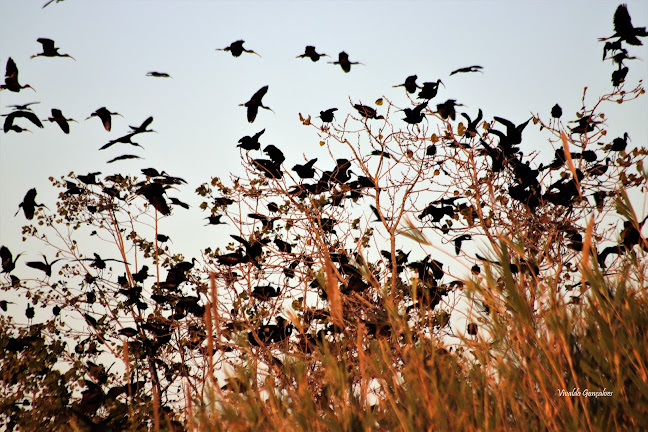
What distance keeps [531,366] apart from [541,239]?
3.20m

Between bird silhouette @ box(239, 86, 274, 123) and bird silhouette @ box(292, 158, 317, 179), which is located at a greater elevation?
bird silhouette @ box(239, 86, 274, 123)

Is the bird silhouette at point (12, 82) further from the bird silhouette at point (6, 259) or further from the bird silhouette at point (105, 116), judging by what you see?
the bird silhouette at point (6, 259)

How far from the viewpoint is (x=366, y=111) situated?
15.7 ft

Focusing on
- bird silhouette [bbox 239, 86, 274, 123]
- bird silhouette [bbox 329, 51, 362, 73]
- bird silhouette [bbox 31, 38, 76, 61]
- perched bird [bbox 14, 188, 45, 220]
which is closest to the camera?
bird silhouette [bbox 31, 38, 76, 61]

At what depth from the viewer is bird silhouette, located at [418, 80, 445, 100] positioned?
4566 mm

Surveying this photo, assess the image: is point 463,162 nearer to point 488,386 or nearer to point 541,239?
point 541,239

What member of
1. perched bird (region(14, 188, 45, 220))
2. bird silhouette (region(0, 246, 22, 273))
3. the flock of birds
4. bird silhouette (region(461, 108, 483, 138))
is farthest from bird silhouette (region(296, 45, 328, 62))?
bird silhouette (region(0, 246, 22, 273))

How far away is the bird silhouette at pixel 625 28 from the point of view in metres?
4.18

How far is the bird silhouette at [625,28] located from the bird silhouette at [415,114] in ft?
4.78

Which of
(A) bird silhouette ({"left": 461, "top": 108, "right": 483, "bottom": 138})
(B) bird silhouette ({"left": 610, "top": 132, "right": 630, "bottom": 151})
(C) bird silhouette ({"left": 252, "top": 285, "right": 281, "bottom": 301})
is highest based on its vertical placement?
(A) bird silhouette ({"left": 461, "top": 108, "right": 483, "bottom": 138})

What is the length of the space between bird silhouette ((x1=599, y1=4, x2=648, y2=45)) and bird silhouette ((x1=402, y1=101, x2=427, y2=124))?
1.46 metres

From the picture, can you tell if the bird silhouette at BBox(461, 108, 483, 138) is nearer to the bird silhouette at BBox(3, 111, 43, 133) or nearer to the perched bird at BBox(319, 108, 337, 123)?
the perched bird at BBox(319, 108, 337, 123)

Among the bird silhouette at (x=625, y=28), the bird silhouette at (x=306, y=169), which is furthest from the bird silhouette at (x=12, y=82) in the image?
the bird silhouette at (x=625, y=28)

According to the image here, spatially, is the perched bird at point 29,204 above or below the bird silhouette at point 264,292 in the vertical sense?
above
